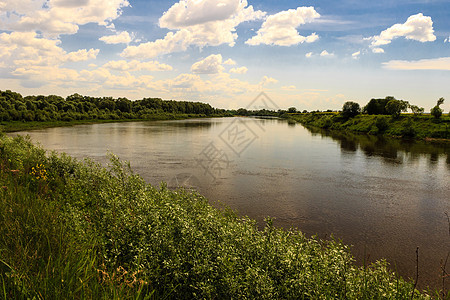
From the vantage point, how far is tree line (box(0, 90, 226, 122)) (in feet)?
221

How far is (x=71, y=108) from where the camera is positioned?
9450 cm

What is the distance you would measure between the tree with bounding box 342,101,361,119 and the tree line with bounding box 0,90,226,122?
7957cm

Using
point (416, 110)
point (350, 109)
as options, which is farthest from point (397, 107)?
point (350, 109)

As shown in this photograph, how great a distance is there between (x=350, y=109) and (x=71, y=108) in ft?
302

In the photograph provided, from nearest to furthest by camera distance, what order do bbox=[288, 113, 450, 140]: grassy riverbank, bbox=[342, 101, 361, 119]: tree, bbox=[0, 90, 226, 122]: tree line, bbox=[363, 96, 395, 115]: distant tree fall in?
bbox=[288, 113, 450, 140]: grassy riverbank
bbox=[0, 90, 226, 122]: tree line
bbox=[342, 101, 361, 119]: tree
bbox=[363, 96, 395, 115]: distant tree

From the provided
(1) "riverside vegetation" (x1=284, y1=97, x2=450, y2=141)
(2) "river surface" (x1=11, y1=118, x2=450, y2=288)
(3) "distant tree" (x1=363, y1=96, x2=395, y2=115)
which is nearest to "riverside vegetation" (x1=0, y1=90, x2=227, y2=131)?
(2) "river surface" (x1=11, y1=118, x2=450, y2=288)

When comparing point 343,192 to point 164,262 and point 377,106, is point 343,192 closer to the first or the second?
point 164,262

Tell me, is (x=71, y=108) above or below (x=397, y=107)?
above

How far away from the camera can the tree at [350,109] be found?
224 feet

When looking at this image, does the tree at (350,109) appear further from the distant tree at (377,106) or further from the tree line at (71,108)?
the tree line at (71,108)

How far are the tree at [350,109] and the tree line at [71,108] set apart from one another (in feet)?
261

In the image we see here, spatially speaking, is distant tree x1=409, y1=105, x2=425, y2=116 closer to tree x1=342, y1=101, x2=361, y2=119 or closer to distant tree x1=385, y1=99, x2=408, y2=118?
distant tree x1=385, y1=99, x2=408, y2=118

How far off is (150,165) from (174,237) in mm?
17013

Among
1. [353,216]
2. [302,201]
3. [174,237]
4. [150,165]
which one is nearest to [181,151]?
[150,165]
